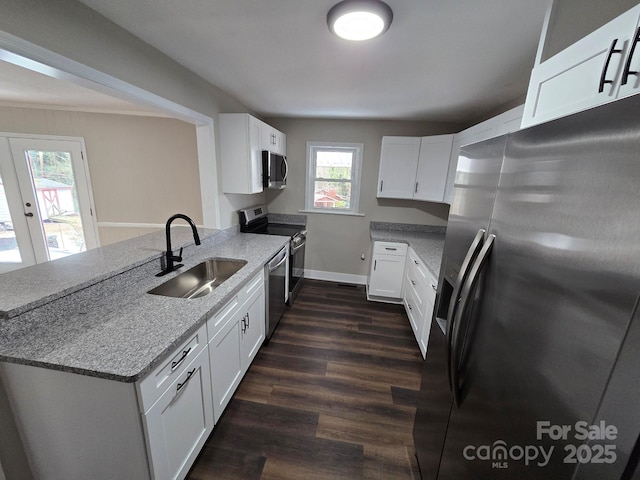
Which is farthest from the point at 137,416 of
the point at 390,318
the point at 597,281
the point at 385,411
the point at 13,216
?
the point at 13,216

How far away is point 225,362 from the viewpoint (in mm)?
1639

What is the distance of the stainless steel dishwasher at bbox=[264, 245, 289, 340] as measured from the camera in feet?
7.67

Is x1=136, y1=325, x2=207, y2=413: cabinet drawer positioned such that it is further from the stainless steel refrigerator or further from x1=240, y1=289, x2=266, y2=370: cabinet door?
the stainless steel refrigerator

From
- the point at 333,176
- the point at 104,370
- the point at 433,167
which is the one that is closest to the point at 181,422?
the point at 104,370

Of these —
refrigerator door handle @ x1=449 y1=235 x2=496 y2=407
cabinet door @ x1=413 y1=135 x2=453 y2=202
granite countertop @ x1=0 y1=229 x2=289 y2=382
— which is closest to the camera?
refrigerator door handle @ x1=449 y1=235 x2=496 y2=407

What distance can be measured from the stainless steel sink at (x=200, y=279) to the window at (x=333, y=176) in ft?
6.50

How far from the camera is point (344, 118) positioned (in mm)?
3438

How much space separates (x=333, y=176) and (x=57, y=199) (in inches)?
165

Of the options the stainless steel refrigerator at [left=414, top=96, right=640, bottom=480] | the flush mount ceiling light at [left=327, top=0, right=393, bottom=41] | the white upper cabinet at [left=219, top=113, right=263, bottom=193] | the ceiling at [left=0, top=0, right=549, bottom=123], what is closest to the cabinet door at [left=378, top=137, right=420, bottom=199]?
the ceiling at [left=0, top=0, right=549, bottom=123]

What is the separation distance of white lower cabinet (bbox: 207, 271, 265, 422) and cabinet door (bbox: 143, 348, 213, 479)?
0.31 ft

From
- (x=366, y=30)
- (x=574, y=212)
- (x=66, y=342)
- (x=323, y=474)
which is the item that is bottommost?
→ (x=323, y=474)

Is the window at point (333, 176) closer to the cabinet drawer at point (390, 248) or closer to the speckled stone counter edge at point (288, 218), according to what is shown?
the speckled stone counter edge at point (288, 218)

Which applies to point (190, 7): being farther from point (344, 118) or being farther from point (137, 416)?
point (344, 118)

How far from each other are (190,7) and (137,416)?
1902 mm
